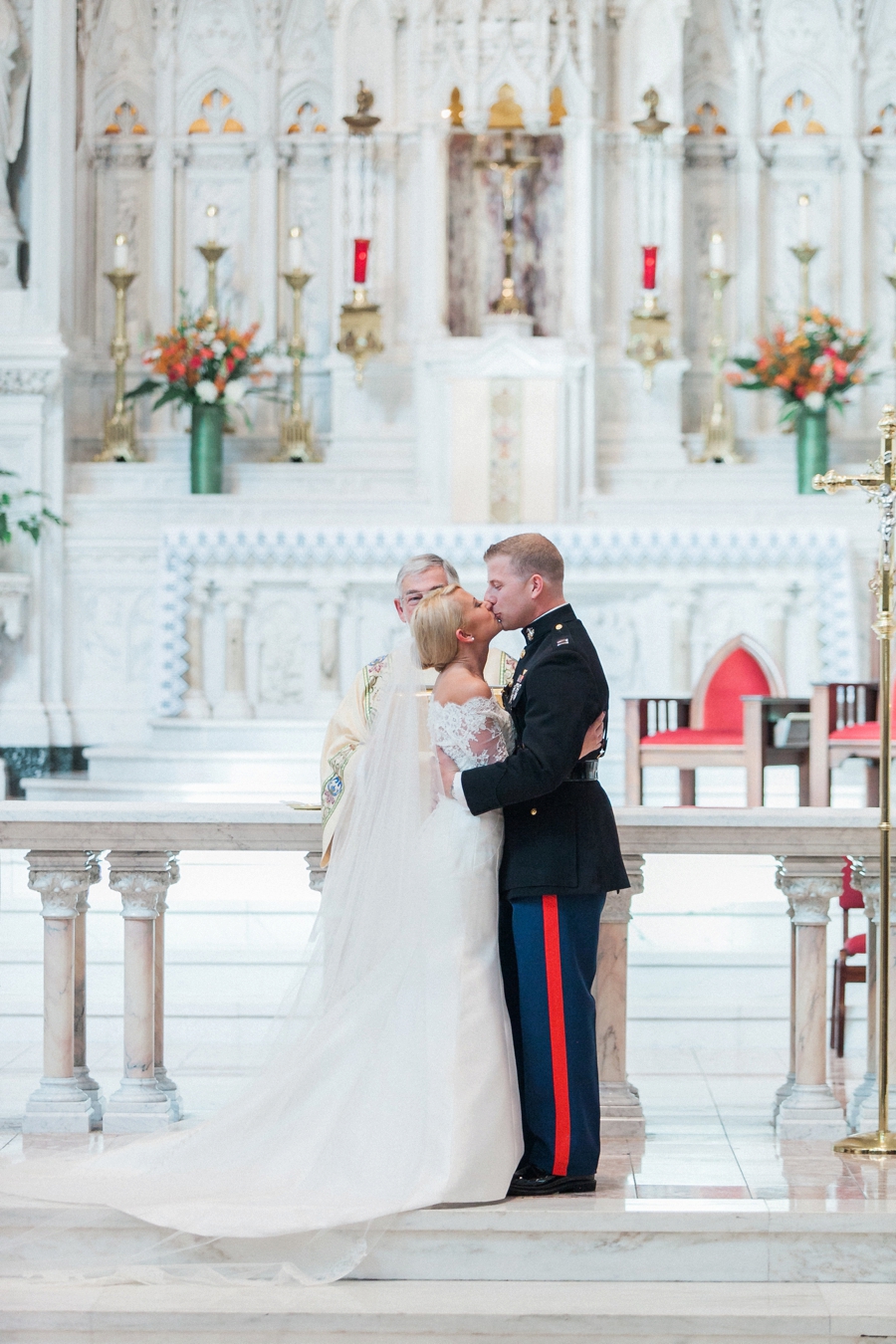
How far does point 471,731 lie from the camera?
12.3 feet

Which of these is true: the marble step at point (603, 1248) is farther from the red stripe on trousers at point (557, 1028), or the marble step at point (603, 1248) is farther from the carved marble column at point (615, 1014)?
the carved marble column at point (615, 1014)

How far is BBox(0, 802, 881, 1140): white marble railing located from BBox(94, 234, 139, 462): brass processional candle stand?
21.9 ft

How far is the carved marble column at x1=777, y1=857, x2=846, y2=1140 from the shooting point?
4273 mm

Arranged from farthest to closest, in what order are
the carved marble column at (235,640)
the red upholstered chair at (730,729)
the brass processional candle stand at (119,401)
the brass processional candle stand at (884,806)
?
the brass processional candle stand at (119,401)
the carved marble column at (235,640)
the red upholstered chair at (730,729)
the brass processional candle stand at (884,806)

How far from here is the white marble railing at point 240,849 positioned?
168 inches

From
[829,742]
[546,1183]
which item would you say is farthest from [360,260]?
[546,1183]

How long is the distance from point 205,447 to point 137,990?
6404mm

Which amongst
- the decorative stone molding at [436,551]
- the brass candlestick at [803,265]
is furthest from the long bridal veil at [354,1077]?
the brass candlestick at [803,265]

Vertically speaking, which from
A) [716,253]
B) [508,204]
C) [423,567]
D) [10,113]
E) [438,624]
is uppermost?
[10,113]

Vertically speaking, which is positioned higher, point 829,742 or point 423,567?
point 423,567

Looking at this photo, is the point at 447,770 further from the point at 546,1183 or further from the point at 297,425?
the point at 297,425

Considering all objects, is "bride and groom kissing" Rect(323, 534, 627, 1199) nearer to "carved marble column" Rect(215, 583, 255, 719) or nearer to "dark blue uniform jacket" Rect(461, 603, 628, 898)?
"dark blue uniform jacket" Rect(461, 603, 628, 898)

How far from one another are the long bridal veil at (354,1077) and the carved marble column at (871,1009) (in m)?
1.13

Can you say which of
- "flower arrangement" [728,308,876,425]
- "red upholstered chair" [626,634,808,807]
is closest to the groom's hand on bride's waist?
"red upholstered chair" [626,634,808,807]
